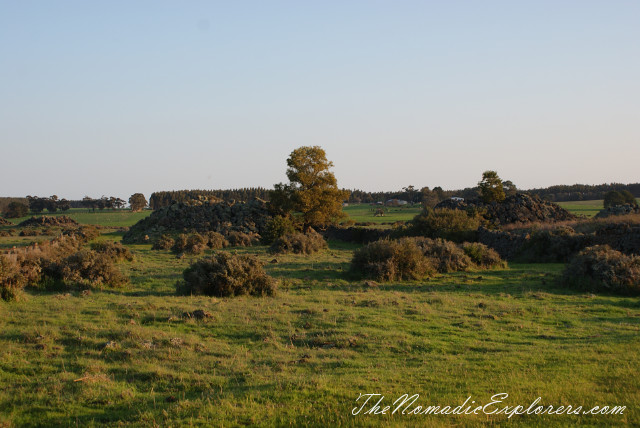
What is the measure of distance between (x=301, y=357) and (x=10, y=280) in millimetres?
10292

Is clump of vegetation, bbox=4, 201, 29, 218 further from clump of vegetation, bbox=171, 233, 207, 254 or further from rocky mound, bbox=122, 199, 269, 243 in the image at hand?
clump of vegetation, bbox=171, 233, 207, 254

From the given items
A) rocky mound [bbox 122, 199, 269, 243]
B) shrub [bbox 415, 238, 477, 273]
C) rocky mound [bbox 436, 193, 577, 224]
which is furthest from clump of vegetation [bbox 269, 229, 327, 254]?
rocky mound [bbox 436, 193, 577, 224]

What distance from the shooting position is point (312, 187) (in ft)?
163

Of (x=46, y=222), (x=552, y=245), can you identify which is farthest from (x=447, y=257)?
(x=46, y=222)

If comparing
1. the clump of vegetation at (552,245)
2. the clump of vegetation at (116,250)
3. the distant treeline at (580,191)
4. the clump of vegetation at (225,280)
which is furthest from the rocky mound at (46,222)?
the distant treeline at (580,191)

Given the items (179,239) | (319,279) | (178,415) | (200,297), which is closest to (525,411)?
(178,415)

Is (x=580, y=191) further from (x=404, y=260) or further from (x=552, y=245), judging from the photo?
(x=404, y=260)

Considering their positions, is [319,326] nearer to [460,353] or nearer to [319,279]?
[460,353]

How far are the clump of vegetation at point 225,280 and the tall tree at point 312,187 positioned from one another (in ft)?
107

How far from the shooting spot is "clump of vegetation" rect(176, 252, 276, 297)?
15812mm

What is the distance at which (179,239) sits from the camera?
111 ft

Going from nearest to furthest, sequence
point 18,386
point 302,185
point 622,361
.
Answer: point 18,386 < point 622,361 < point 302,185

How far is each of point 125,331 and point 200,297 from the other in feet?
16.7

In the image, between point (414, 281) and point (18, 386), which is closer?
point (18, 386)
